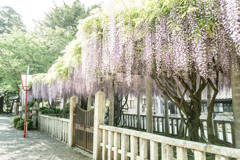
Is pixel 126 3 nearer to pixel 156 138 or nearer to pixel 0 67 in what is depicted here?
pixel 156 138

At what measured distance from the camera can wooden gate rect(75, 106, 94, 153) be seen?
4.30m

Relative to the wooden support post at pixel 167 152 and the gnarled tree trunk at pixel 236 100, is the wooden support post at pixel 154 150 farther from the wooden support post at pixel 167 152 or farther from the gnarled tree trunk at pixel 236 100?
the gnarled tree trunk at pixel 236 100

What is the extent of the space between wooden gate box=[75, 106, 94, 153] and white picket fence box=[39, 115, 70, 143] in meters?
0.79

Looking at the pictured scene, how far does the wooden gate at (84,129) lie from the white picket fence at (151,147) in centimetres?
56

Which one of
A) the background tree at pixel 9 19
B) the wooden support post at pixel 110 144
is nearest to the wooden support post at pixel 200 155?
the wooden support post at pixel 110 144

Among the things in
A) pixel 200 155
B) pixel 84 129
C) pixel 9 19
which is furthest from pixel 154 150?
pixel 9 19

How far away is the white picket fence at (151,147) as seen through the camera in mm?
1764

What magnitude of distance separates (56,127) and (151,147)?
5126mm

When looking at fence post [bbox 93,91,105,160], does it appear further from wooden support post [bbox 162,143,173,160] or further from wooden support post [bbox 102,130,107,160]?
wooden support post [bbox 162,143,173,160]

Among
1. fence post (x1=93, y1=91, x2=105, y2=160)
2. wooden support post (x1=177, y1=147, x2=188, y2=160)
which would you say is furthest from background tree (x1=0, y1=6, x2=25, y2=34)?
wooden support post (x1=177, y1=147, x2=188, y2=160)

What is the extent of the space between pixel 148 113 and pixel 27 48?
9773mm

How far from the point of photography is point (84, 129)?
181 inches

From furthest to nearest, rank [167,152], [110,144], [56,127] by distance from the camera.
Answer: [56,127] → [110,144] → [167,152]

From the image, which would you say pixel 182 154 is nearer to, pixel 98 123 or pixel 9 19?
pixel 98 123
